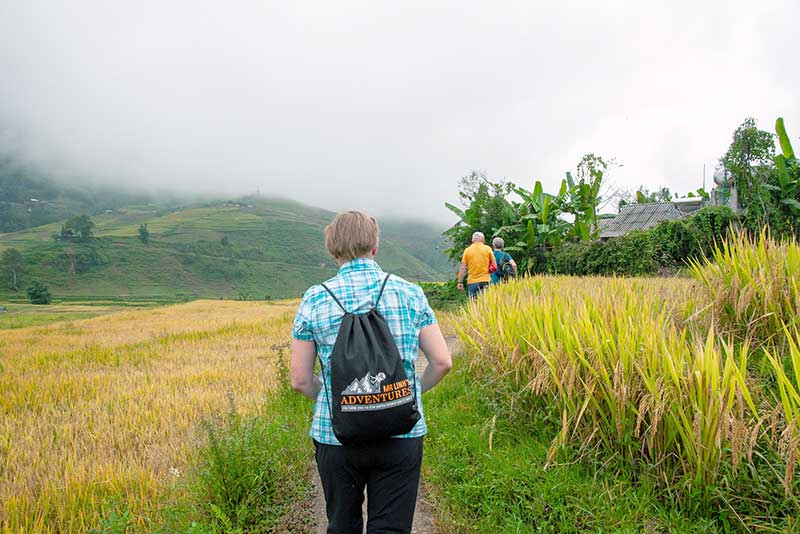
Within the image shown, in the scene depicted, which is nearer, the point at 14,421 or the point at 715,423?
the point at 715,423

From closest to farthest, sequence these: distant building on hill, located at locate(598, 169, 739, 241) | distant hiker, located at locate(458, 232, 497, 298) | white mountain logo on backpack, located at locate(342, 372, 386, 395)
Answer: white mountain logo on backpack, located at locate(342, 372, 386, 395) → distant hiker, located at locate(458, 232, 497, 298) → distant building on hill, located at locate(598, 169, 739, 241)

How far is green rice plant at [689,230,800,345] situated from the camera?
382 centimetres

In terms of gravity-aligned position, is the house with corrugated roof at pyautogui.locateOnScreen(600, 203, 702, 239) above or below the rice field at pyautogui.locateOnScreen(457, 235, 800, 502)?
above

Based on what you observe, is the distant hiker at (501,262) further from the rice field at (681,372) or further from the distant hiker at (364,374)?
the distant hiker at (364,374)

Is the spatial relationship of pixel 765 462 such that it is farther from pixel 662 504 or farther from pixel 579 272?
pixel 579 272

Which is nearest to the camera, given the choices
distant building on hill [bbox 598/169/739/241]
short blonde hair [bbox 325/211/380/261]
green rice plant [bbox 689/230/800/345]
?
short blonde hair [bbox 325/211/380/261]

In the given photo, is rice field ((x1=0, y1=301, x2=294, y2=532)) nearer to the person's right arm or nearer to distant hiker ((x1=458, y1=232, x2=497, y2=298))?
the person's right arm

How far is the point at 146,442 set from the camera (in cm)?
427

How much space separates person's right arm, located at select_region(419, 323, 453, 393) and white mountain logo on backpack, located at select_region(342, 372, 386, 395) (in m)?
0.36

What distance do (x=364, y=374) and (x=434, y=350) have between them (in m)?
0.43

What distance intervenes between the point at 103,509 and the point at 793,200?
16.6 m

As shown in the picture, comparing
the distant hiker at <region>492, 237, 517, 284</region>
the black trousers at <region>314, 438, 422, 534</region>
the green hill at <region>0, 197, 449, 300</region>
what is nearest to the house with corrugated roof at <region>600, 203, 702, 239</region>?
the distant hiker at <region>492, 237, 517, 284</region>

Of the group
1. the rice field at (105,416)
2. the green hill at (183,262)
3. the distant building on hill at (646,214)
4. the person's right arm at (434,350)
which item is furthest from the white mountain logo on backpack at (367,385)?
the green hill at (183,262)

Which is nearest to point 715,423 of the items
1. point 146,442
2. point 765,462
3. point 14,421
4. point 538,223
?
point 765,462
